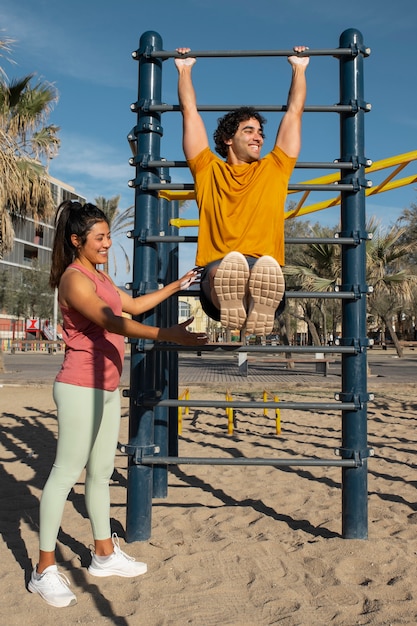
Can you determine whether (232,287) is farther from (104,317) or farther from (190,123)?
(190,123)

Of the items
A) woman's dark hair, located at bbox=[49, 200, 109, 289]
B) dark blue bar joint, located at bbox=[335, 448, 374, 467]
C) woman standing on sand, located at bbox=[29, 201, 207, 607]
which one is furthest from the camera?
dark blue bar joint, located at bbox=[335, 448, 374, 467]

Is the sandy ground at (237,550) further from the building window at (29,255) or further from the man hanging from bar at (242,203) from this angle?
the building window at (29,255)

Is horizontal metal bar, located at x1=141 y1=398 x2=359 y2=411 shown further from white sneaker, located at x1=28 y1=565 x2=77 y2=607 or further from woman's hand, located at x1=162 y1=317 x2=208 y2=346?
white sneaker, located at x1=28 y1=565 x2=77 y2=607

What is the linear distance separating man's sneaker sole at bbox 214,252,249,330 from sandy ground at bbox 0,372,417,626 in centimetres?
111

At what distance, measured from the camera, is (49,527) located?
234 cm

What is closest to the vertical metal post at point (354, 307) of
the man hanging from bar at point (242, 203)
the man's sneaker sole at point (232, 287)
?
the man hanging from bar at point (242, 203)

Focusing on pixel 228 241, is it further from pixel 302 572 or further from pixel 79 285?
pixel 302 572

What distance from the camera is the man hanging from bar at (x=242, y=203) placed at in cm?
220

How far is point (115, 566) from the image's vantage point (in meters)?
2.52

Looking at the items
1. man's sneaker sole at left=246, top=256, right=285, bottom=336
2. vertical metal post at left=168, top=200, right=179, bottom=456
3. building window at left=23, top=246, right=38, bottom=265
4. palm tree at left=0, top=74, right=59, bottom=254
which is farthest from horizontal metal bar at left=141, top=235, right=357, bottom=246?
building window at left=23, top=246, right=38, bottom=265

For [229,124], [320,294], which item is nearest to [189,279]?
[320,294]

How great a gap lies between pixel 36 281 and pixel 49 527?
4001 cm

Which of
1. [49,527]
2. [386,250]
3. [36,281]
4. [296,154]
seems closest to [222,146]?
[296,154]

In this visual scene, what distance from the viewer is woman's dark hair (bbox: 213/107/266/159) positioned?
8.74 feet
